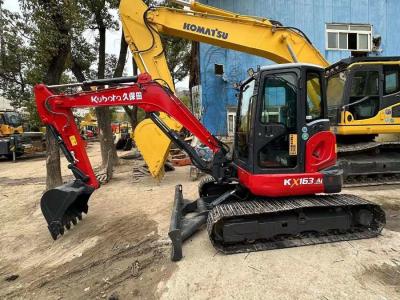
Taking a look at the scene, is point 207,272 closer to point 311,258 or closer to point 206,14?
point 311,258

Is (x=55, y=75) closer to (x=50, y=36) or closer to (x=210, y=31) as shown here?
(x=50, y=36)

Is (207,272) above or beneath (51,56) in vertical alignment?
beneath

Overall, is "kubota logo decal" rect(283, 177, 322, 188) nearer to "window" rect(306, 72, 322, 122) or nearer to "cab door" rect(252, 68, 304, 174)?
"cab door" rect(252, 68, 304, 174)

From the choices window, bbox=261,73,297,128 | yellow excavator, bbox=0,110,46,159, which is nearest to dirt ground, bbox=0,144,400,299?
window, bbox=261,73,297,128

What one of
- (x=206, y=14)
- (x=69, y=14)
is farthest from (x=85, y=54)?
(x=206, y=14)

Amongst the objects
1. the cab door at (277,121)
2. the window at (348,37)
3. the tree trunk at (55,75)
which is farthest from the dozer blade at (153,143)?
the window at (348,37)

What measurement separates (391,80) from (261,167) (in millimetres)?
5176

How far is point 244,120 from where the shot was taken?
512 cm

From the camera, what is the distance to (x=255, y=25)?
7113 mm

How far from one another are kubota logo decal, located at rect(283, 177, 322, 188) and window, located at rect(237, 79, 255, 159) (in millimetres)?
671

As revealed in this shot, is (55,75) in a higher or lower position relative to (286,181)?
higher

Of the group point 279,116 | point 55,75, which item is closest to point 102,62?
point 55,75

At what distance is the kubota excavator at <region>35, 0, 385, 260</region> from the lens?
4.47 m

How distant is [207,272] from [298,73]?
9.10 feet
